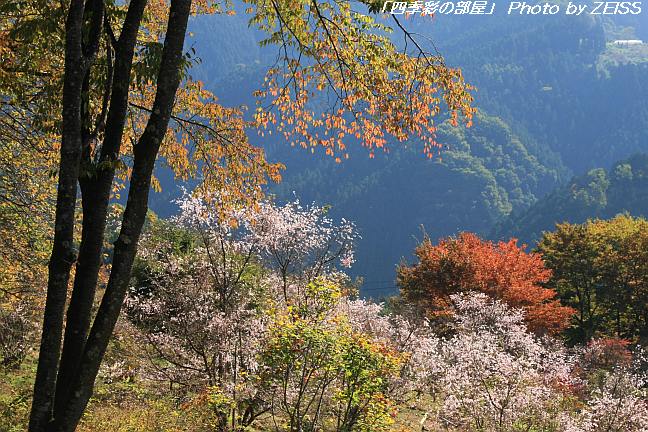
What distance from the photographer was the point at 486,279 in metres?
32.0

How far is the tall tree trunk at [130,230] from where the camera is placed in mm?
3793

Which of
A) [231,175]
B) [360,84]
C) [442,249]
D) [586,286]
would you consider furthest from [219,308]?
[586,286]

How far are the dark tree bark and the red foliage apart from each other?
2788cm

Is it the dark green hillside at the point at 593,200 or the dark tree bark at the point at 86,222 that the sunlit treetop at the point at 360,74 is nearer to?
the dark tree bark at the point at 86,222

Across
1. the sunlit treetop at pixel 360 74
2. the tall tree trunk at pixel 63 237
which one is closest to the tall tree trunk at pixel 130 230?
the tall tree trunk at pixel 63 237

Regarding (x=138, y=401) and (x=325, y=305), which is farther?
(x=138, y=401)

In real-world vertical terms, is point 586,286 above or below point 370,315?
above

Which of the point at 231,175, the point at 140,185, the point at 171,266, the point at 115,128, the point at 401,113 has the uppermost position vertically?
the point at 171,266

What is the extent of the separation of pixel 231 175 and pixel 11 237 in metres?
5.96

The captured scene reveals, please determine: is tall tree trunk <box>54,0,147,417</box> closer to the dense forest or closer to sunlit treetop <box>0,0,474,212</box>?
the dense forest

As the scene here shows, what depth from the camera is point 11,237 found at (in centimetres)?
1016

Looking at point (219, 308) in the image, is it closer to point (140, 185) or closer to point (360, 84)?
point (360, 84)

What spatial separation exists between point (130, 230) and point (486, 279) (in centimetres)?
3024

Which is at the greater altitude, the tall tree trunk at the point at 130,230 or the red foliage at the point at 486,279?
the red foliage at the point at 486,279
